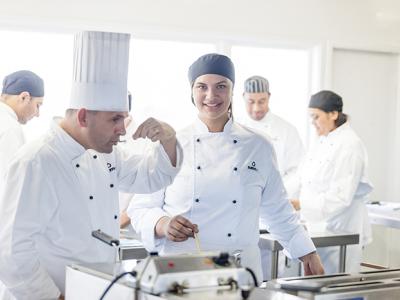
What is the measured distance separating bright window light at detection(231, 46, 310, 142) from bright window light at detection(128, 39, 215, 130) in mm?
329

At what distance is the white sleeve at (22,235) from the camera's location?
1809 mm

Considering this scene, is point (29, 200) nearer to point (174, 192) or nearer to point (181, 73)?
point (174, 192)

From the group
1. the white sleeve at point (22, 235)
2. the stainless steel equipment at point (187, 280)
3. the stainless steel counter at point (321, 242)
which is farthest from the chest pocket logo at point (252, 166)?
the stainless steel equipment at point (187, 280)

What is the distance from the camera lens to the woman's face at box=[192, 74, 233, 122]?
238cm

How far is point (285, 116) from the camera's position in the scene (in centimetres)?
549

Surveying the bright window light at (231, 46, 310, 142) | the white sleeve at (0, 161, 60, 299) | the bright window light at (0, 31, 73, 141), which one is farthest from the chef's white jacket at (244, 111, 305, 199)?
the white sleeve at (0, 161, 60, 299)

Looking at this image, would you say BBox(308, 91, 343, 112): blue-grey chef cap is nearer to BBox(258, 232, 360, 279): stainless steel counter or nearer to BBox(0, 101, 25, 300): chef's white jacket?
BBox(258, 232, 360, 279): stainless steel counter

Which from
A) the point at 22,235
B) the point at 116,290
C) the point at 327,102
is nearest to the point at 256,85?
the point at 327,102

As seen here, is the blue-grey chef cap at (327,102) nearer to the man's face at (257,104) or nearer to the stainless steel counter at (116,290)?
the man's face at (257,104)

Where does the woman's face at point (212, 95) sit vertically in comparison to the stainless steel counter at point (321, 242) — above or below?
above

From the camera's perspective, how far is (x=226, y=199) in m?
2.35

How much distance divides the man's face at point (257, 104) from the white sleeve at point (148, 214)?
7.32 ft

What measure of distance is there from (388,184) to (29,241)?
14.7 feet

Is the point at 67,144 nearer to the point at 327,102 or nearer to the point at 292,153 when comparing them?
the point at 327,102
